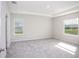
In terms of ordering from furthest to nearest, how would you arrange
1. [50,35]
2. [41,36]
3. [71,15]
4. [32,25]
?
[50,35], [41,36], [32,25], [71,15]

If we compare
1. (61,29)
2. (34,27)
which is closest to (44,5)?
(34,27)

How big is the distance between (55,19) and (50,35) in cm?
184

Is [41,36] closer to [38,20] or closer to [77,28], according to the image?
[38,20]

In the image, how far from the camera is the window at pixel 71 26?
628 centimetres

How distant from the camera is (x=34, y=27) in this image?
313 inches

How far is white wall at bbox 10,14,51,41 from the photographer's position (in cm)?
720

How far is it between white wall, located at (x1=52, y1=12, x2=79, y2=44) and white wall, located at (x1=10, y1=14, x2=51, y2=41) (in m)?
0.65

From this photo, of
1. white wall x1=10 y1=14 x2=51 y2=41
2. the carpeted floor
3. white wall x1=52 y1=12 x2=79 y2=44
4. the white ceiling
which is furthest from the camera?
white wall x1=10 y1=14 x2=51 y2=41

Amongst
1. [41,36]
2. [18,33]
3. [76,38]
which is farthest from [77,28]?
[18,33]

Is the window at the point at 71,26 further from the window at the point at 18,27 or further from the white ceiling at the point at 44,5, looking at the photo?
the window at the point at 18,27

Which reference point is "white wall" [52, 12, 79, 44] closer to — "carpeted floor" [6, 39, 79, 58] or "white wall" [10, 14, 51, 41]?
"white wall" [10, 14, 51, 41]

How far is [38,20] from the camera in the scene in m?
8.21

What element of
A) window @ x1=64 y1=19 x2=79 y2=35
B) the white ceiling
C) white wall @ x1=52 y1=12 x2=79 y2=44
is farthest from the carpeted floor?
the white ceiling

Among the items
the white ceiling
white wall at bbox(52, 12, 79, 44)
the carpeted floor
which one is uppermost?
the white ceiling
